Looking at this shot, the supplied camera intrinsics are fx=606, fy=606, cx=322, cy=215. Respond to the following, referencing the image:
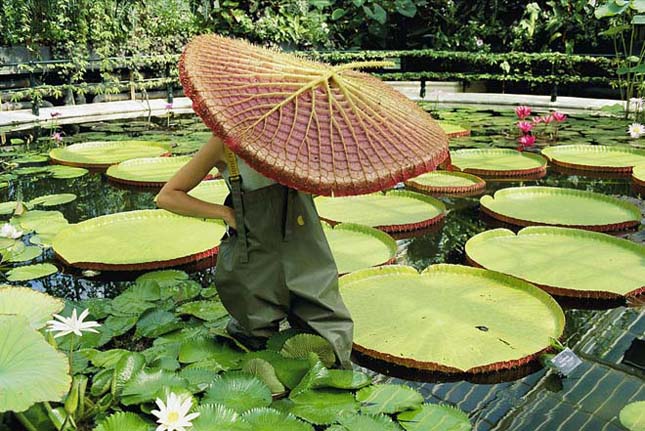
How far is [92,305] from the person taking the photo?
236 cm

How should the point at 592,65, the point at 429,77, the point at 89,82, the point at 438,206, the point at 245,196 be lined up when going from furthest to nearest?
the point at 429,77 → the point at 592,65 → the point at 89,82 → the point at 438,206 → the point at 245,196

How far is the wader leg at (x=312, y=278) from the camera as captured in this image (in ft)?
5.71

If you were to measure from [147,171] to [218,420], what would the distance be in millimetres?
3539

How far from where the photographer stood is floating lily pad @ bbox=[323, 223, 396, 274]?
2885 millimetres

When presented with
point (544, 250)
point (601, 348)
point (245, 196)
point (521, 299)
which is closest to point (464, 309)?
point (521, 299)

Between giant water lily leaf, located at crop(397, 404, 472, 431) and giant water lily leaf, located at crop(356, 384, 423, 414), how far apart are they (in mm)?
22

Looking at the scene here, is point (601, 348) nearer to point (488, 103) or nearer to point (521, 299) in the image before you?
point (521, 299)

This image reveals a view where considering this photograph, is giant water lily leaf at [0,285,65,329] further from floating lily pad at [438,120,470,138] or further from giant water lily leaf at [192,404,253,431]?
floating lily pad at [438,120,470,138]

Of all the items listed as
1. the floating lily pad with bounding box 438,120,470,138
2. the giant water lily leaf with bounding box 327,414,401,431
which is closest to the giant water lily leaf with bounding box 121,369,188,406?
the giant water lily leaf with bounding box 327,414,401,431

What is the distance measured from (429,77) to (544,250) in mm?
8489

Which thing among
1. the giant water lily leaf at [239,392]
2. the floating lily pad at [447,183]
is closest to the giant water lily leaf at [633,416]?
the giant water lily leaf at [239,392]

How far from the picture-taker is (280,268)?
1.75m

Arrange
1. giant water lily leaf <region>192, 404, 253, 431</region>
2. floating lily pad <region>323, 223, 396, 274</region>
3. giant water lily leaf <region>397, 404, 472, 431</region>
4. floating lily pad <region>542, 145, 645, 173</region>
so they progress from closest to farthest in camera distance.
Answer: giant water lily leaf <region>192, 404, 253, 431</region> < giant water lily leaf <region>397, 404, 472, 431</region> < floating lily pad <region>323, 223, 396, 274</region> < floating lily pad <region>542, 145, 645, 173</region>

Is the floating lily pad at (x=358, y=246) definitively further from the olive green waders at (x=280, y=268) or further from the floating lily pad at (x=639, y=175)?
A: the floating lily pad at (x=639, y=175)
